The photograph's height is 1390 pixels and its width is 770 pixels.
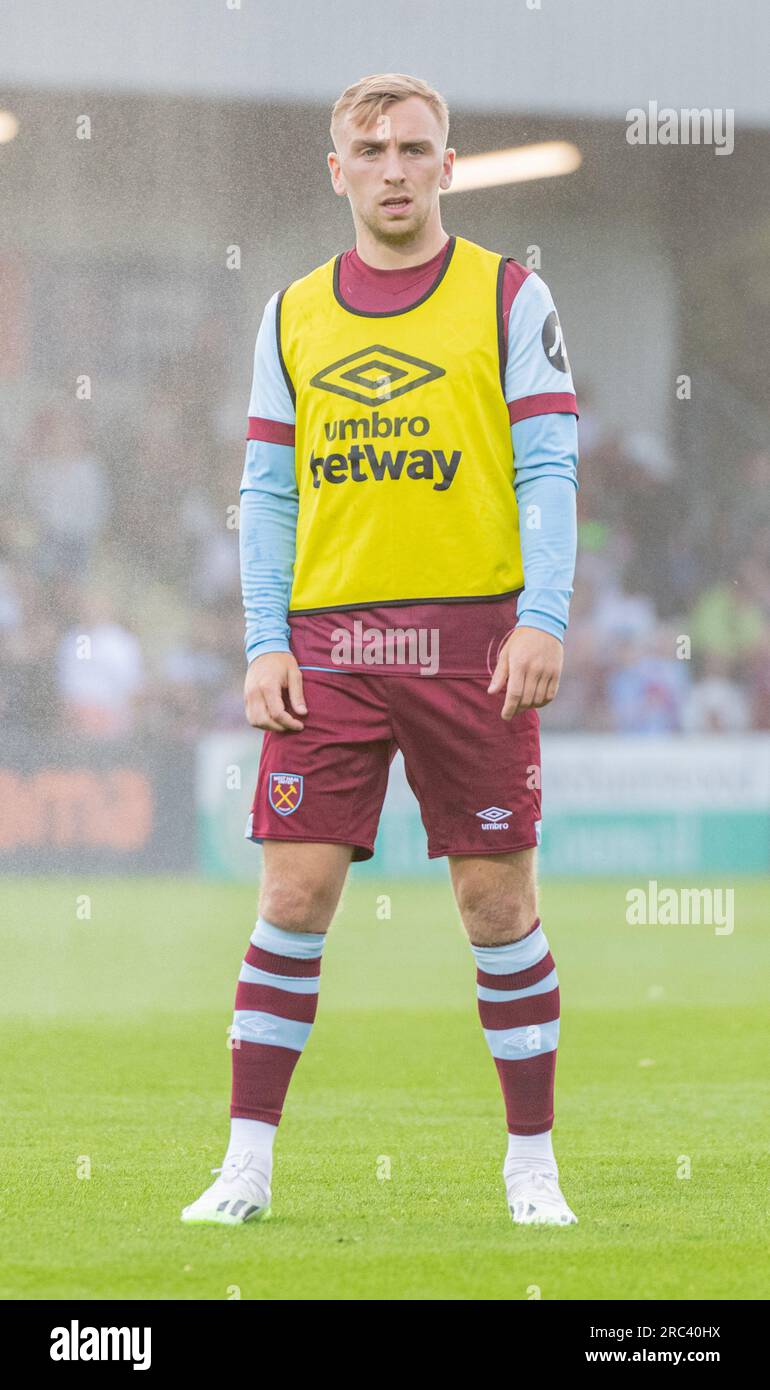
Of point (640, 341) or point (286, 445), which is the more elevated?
point (640, 341)

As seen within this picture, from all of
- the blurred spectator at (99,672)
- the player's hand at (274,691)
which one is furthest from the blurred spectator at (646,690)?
the player's hand at (274,691)

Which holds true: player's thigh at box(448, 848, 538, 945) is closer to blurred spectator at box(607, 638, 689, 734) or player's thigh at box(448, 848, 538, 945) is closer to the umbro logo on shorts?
the umbro logo on shorts

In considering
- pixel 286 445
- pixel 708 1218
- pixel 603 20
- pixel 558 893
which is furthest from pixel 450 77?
pixel 708 1218

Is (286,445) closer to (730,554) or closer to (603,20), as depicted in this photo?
(603,20)

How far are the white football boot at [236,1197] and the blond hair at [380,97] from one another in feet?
5.51

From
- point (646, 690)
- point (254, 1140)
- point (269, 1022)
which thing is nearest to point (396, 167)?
point (269, 1022)

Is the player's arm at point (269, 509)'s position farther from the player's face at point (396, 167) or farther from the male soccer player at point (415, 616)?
the player's face at point (396, 167)

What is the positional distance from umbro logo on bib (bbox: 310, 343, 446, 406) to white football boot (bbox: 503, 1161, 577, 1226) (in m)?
1.28

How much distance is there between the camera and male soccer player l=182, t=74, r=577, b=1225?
311cm

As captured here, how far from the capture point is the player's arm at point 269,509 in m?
3.24

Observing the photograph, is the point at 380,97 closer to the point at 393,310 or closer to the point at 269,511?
the point at 393,310

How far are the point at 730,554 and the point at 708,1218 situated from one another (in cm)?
1046

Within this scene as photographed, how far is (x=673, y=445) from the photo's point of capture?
43.6 ft

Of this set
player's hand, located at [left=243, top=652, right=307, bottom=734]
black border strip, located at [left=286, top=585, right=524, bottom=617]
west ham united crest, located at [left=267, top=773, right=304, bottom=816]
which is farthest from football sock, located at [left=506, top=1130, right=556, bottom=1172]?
black border strip, located at [left=286, top=585, right=524, bottom=617]
